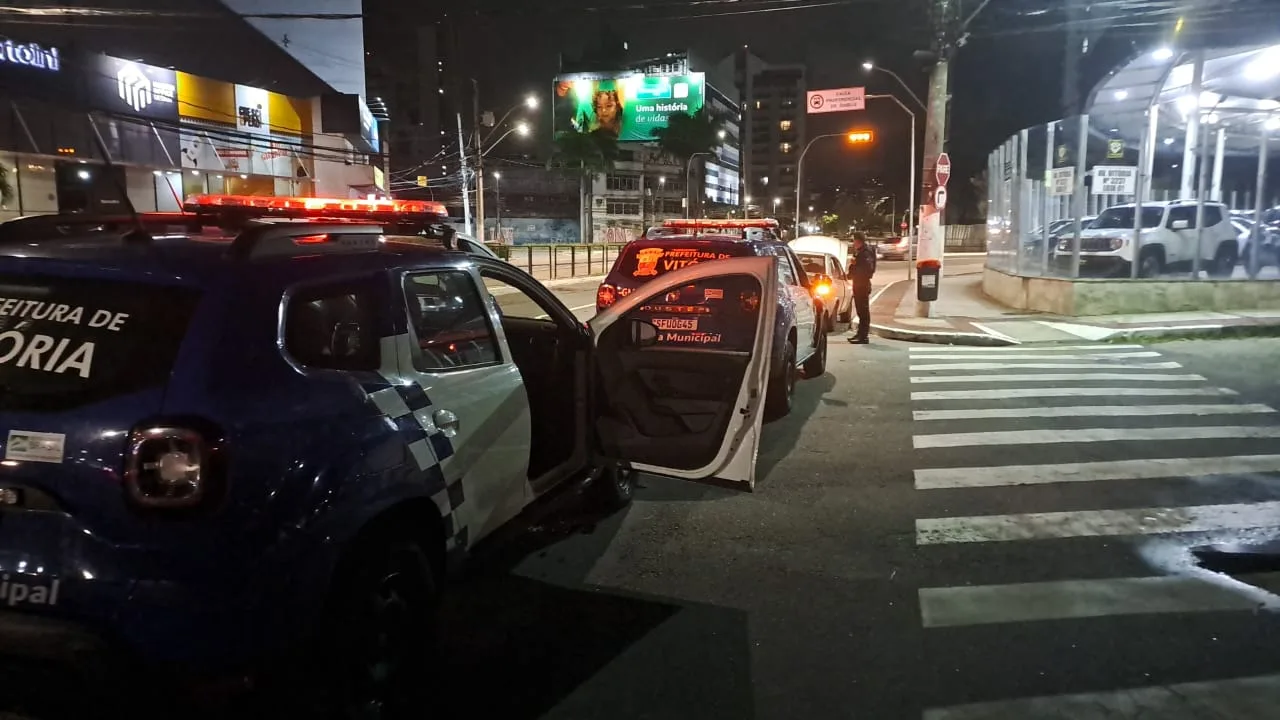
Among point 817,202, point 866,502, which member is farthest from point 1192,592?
point 817,202

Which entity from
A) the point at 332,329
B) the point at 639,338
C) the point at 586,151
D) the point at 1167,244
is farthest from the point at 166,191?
the point at 586,151

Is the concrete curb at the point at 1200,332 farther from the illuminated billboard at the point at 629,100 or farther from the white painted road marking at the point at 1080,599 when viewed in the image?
the illuminated billboard at the point at 629,100

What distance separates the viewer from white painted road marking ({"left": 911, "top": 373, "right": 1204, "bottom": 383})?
431 inches

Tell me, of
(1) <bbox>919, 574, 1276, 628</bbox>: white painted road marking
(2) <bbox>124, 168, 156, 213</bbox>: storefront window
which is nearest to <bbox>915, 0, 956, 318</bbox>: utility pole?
(1) <bbox>919, 574, 1276, 628</bbox>: white painted road marking

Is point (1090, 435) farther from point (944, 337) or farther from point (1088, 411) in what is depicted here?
point (944, 337)

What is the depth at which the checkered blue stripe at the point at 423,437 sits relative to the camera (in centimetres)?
321

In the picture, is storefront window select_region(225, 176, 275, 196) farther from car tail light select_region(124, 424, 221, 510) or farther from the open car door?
car tail light select_region(124, 424, 221, 510)

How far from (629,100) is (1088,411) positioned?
1712 inches

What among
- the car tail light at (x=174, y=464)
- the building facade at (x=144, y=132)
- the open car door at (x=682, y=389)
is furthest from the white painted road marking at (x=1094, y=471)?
the building facade at (x=144, y=132)

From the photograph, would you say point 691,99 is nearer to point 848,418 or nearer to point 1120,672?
point 848,418

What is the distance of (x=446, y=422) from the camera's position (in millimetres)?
3584

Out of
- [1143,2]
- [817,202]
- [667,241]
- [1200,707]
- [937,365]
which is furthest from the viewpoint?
[817,202]

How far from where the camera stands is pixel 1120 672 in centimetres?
384

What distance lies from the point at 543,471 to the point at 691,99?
4594cm
